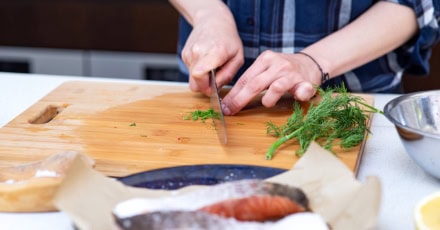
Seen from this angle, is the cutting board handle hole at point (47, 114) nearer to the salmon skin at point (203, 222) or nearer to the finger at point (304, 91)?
the finger at point (304, 91)

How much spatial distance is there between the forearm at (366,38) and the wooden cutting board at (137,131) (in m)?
0.10

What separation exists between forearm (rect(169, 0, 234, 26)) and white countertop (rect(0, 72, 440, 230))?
0.36m

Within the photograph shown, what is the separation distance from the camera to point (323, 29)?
1741 millimetres

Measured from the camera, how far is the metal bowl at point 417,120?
45.1 inches

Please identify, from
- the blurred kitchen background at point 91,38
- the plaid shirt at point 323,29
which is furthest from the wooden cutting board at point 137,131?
the blurred kitchen background at point 91,38

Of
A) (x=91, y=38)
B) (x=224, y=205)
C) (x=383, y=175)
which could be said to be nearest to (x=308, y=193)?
(x=224, y=205)

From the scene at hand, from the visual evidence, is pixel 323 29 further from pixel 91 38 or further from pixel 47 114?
pixel 91 38

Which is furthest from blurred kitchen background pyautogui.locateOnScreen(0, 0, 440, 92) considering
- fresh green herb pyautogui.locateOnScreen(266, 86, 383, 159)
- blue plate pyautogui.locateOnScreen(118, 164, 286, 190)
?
blue plate pyautogui.locateOnScreen(118, 164, 286, 190)

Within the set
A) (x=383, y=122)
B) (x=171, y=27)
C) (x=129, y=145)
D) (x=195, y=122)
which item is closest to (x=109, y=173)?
(x=129, y=145)

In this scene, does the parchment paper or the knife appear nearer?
the parchment paper

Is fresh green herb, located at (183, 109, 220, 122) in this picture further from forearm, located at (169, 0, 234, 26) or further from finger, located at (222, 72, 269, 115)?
forearm, located at (169, 0, 234, 26)

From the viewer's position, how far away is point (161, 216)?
0.89m

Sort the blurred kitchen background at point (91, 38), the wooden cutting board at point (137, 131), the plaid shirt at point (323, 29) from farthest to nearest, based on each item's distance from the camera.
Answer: the blurred kitchen background at point (91, 38) → the plaid shirt at point (323, 29) → the wooden cutting board at point (137, 131)

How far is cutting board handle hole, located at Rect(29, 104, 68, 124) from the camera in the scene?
58.1 inches
